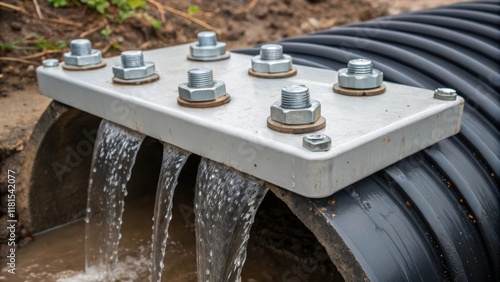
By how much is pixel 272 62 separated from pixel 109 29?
4.86 ft

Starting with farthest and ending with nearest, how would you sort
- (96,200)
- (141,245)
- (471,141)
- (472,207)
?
(141,245) → (96,200) → (471,141) → (472,207)

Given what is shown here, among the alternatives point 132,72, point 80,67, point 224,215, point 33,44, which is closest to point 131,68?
point 132,72

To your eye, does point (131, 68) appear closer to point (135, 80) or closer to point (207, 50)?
point (135, 80)

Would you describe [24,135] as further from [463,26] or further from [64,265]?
[463,26]

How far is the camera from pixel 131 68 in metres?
1.72

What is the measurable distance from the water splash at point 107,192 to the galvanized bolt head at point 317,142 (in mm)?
650

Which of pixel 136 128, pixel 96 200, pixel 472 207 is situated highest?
pixel 136 128

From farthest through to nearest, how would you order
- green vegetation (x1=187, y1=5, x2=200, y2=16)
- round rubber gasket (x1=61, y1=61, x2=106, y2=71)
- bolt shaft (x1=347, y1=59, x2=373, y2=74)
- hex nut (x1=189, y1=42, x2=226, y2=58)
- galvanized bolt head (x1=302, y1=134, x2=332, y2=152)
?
green vegetation (x1=187, y1=5, x2=200, y2=16) → hex nut (x1=189, y1=42, x2=226, y2=58) → round rubber gasket (x1=61, y1=61, x2=106, y2=71) → bolt shaft (x1=347, y1=59, x2=373, y2=74) → galvanized bolt head (x1=302, y1=134, x2=332, y2=152)

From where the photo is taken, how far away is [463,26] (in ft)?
7.24

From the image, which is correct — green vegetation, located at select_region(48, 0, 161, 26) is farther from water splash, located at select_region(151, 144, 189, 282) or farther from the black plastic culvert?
water splash, located at select_region(151, 144, 189, 282)

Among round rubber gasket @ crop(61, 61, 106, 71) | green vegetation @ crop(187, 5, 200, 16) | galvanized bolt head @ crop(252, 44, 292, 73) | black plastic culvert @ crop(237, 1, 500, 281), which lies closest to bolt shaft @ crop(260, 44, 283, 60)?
galvanized bolt head @ crop(252, 44, 292, 73)

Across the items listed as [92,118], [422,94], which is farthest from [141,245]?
[422,94]

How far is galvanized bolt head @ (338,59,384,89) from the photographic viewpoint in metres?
1.50

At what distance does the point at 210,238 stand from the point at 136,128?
358mm
